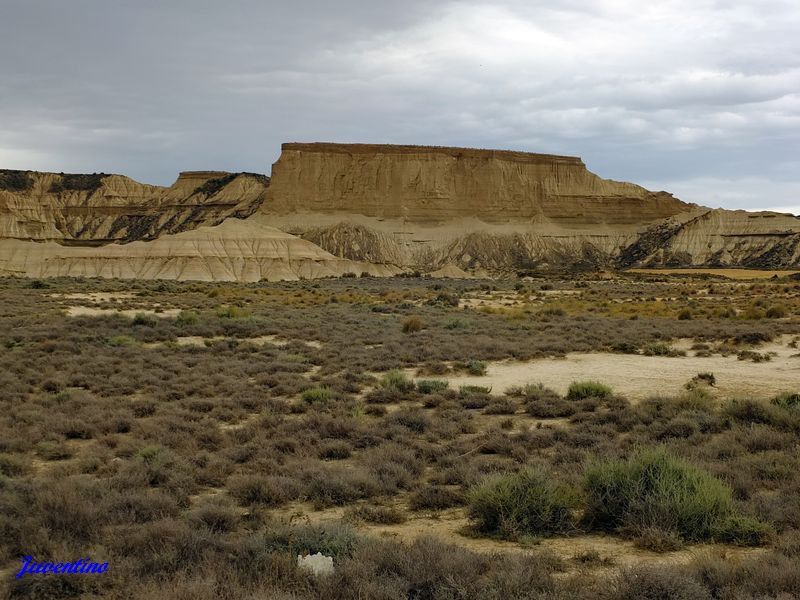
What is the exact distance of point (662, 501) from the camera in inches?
258

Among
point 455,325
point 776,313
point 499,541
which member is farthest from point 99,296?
point 499,541

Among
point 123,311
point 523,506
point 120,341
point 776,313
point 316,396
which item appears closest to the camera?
point 523,506

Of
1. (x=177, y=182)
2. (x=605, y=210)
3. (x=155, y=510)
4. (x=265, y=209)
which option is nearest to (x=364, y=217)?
(x=265, y=209)

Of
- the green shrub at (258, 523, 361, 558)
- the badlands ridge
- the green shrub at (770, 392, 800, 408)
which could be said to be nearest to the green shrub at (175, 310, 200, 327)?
the green shrub at (770, 392, 800, 408)

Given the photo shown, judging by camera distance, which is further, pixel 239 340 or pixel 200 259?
pixel 200 259

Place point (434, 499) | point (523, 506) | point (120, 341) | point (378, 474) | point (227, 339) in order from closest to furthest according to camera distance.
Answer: point (523, 506)
point (434, 499)
point (378, 474)
point (120, 341)
point (227, 339)

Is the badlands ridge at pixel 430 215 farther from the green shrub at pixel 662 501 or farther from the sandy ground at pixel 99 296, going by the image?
the green shrub at pixel 662 501

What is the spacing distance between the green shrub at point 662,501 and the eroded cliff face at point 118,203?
5102 inches

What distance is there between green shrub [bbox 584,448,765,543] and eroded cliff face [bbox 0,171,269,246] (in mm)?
129588

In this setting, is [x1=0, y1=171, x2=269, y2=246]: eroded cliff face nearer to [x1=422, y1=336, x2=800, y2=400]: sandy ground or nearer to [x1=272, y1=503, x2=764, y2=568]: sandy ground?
[x1=422, y1=336, x2=800, y2=400]: sandy ground

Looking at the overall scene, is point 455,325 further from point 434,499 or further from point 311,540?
point 311,540

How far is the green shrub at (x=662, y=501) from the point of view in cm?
629

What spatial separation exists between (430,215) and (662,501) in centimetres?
11951

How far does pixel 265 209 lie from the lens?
12750cm
